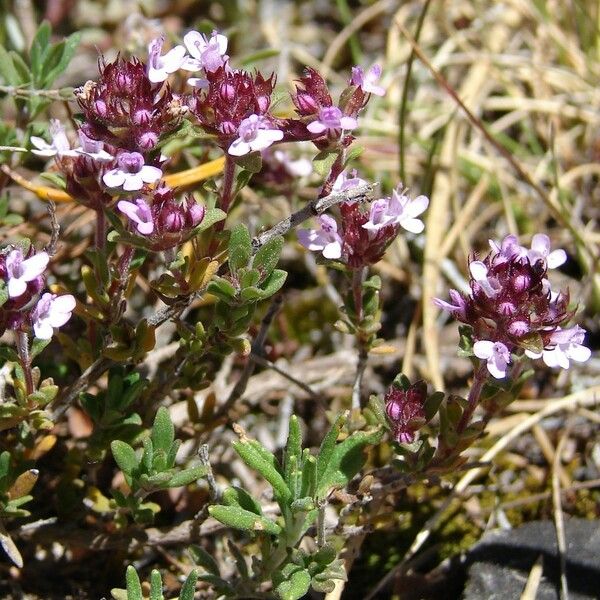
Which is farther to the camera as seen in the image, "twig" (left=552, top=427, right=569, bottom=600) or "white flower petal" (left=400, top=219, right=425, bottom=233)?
"twig" (left=552, top=427, right=569, bottom=600)

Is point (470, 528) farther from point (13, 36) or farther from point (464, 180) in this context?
point (13, 36)

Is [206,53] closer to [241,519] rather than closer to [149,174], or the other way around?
[149,174]

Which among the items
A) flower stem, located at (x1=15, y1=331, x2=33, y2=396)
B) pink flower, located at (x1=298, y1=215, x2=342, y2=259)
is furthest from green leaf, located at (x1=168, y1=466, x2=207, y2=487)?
pink flower, located at (x1=298, y1=215, x2=342, y2=259)

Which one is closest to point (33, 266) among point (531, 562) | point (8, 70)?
point (8, 70)

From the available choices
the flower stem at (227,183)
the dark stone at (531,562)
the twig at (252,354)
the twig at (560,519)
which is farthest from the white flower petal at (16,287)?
the twig at (560,519)

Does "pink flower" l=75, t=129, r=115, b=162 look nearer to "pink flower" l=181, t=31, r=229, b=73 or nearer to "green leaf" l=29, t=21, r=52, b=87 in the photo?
"pink flower" l=181, t=31, r=229, b=73

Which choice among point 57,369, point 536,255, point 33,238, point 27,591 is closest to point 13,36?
point 33,238
